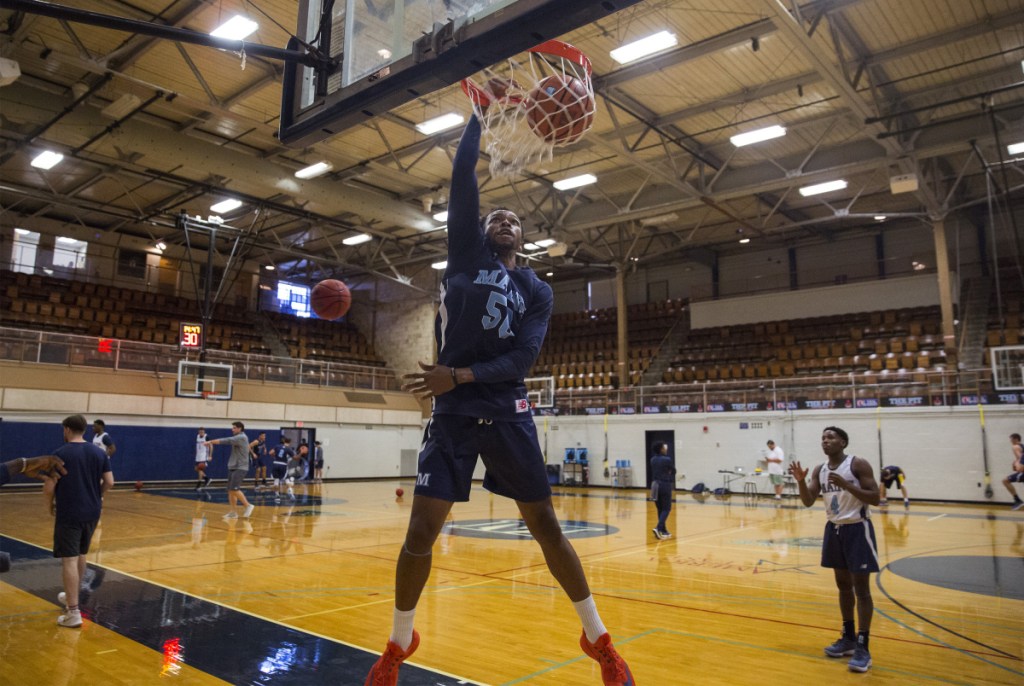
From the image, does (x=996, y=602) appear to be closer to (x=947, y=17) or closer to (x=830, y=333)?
(x=947, y=17)

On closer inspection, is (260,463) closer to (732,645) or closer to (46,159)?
(46,159)

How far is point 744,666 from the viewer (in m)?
4.09

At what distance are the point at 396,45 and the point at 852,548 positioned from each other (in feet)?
13.8

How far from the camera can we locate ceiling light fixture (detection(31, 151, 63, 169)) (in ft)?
57.8

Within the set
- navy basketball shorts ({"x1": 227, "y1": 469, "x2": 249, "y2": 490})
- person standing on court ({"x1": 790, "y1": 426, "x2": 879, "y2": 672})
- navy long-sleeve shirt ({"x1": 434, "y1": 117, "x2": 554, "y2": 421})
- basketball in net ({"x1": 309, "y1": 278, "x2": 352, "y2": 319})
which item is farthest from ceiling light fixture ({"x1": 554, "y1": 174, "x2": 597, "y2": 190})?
navy long-sleeve shirt ({"x1": 434, "y1": 117, "x2": 554, "y2": 421})

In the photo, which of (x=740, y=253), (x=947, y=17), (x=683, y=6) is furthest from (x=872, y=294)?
(x=683, y=6)

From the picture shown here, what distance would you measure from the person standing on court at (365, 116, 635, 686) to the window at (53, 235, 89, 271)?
2659cm

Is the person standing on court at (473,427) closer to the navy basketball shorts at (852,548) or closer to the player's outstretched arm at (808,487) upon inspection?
the navy basketball shorts at (852,548)

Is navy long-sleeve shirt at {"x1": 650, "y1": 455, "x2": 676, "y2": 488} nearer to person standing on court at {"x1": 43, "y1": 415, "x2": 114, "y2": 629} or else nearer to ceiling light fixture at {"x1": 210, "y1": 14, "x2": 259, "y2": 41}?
person standing on court at {"x1": 43, "y1": 415, "x2": 114, "y2": 629}

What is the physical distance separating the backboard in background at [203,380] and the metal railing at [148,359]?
823mm

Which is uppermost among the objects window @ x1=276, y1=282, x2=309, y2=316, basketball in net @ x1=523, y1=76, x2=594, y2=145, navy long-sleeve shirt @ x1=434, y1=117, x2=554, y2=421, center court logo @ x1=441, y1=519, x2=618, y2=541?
window @ x1=276, y1=282, x2=309, y2=316

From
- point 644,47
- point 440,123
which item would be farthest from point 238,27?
point 644,47

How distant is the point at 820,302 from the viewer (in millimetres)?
24797

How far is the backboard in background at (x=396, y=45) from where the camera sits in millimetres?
3256
